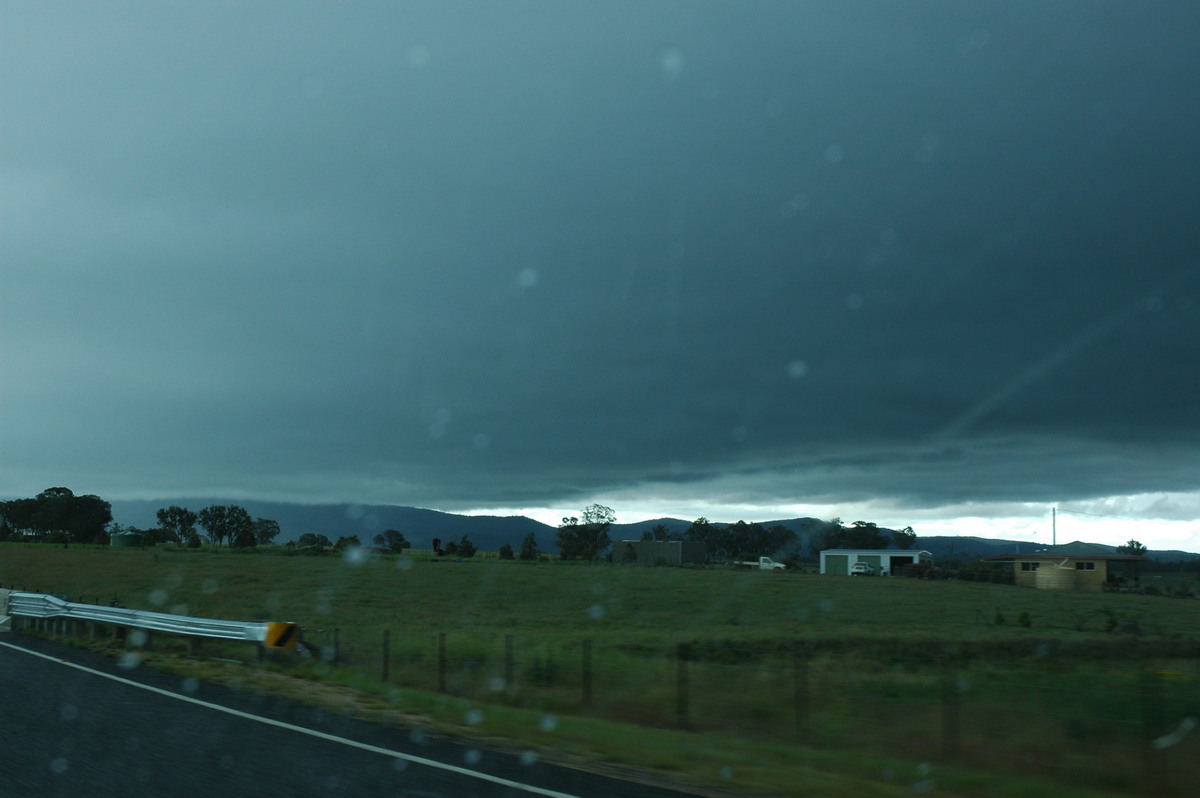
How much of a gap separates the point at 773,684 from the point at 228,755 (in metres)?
12.5

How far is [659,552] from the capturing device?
120188 millimetres

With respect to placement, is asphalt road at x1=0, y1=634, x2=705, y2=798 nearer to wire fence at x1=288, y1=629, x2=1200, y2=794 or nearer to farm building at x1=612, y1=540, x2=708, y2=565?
wire fence at x1=288, y1=629, x2=1200, y2=794

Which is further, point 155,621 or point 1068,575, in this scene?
point 1068,575

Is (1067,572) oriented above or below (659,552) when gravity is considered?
above

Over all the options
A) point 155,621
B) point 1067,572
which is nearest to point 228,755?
point 155,621

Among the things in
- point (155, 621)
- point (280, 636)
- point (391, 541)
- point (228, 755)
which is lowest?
point (391, 541)

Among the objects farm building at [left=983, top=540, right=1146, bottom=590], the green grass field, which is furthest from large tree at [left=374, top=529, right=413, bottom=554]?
the green grass field

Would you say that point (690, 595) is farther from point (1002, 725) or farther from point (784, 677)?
point (1002, 725)

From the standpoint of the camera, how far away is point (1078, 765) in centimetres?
1152

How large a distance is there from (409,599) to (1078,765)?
4652cm

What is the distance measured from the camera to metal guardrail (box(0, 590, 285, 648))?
766 inches

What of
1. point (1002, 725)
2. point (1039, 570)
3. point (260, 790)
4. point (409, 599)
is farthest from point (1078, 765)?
point (1039, 570)

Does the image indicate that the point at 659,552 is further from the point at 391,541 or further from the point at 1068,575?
the point at 391,541

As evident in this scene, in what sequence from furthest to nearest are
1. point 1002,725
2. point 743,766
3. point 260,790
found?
point 1002,725 → point 743,766 → point 260,790
